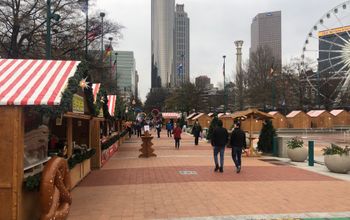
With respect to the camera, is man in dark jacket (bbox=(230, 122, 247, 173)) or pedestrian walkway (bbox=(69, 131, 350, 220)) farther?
man in dark jacket (bbox=(230, 122, 247, 173))

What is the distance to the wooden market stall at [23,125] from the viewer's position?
23.5 ft

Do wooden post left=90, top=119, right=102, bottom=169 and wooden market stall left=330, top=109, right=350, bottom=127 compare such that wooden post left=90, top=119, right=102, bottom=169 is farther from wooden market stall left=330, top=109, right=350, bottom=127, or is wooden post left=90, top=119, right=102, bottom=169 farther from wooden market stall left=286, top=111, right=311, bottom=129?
wooden market stall left=330, top=109, right=350, bottom=127

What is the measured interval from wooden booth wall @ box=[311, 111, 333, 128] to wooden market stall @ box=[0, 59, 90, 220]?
53469 millimetres

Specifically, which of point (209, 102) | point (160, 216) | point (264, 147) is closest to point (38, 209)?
point (160, 216)

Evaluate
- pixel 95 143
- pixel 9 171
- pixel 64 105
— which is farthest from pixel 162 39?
pixel 9 171

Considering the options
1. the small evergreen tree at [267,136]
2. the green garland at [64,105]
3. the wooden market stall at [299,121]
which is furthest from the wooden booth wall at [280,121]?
the green garland at [64,105]

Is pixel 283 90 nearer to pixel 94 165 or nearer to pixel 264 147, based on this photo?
pixel 264 147

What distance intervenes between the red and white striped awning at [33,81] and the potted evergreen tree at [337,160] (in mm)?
9884

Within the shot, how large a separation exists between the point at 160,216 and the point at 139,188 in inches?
134

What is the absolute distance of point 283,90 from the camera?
70.1 m

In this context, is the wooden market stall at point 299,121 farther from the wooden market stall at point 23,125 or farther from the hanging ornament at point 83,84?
the wooden market stall at point 23,125

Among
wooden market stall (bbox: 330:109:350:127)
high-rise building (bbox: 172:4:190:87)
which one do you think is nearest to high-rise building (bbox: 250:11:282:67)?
high-rise building (bbox: 172:4:190:87)

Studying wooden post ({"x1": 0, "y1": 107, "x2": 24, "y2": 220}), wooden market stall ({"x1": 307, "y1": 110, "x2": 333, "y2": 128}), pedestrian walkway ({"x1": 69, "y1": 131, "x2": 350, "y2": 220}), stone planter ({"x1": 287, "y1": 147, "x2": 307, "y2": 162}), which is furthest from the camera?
wooden market stall ({"x1": 307, "y1": 110, "x2": 333, "y2": 128})

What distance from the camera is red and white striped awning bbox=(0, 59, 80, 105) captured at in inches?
290
